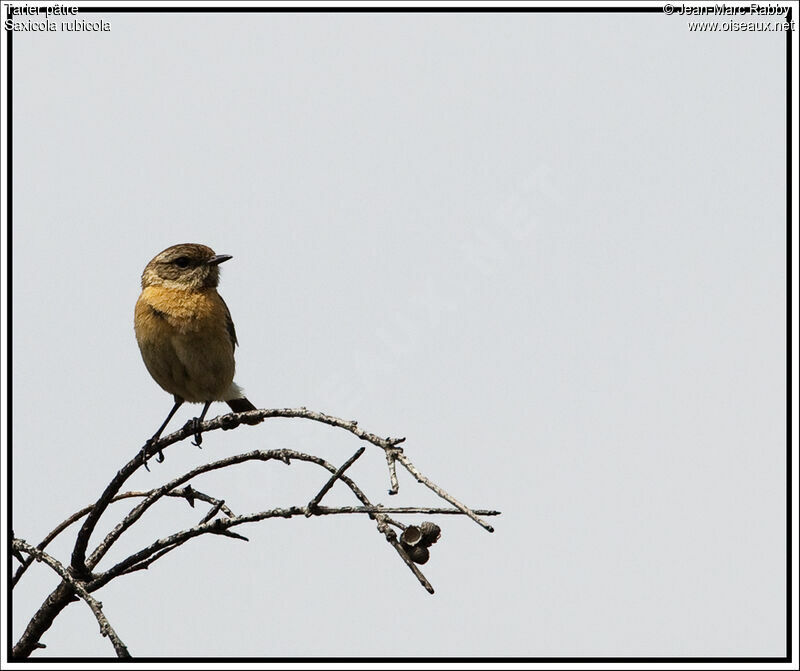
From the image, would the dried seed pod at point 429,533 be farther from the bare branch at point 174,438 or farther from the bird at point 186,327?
the bird at point 186,327

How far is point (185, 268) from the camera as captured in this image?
7.69m

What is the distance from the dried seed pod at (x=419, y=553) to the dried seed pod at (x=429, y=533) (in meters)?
0.02

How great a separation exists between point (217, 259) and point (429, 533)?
5.09 metres

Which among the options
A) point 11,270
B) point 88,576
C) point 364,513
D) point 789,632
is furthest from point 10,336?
point 789,632

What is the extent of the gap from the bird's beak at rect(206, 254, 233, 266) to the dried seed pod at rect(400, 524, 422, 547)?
16.4 ft

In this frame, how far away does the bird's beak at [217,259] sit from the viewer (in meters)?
7.67

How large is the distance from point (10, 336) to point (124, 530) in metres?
1.40

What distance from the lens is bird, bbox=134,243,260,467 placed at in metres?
7.16

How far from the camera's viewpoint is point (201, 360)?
7.16 metres

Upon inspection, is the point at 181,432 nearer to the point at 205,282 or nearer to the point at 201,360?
the point at 201,360

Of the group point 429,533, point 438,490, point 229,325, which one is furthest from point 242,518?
point 229,325

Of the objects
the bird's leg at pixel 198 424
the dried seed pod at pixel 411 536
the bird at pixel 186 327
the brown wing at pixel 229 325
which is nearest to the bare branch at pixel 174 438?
the bird's leg at pixel 198 424

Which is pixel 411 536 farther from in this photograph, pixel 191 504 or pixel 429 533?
pixel 191 504

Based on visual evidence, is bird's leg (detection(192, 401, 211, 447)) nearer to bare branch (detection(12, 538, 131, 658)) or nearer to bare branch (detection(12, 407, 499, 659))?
bare branch (detection(12, 407, 499, 659))
